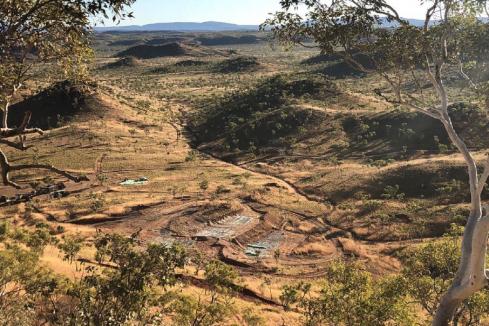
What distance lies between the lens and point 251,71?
129125 millimetres

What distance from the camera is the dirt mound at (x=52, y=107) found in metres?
67.9

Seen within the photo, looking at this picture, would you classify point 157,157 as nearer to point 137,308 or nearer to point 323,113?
point 323,113

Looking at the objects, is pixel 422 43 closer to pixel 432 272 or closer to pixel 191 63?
pixel 432 272

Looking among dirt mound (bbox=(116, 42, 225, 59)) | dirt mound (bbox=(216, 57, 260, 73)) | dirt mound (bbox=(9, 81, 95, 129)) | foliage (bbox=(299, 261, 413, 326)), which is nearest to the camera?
foliage (bbox=(299, 261, 413, 326))

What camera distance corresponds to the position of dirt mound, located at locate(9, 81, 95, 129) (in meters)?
67.9

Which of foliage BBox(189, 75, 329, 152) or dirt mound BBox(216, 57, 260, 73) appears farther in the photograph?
dirt mound BBox(216, 57, 260, 73)

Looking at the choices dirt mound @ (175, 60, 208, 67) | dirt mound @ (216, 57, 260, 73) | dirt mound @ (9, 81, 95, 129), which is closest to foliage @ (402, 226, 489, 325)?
dirt mound @ (9, 81, 95, 129)

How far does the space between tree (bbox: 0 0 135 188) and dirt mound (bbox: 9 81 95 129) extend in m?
58.1

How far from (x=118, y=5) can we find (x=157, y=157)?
44.1m

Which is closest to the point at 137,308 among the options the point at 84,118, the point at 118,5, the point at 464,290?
the point at 118,5

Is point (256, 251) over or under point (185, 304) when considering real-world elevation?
under

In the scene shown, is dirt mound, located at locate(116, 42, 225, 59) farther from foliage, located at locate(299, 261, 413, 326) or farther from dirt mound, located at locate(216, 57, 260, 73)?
foliage, located at locate(299, 261, 413, 326)

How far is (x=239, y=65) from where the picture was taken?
442 ft

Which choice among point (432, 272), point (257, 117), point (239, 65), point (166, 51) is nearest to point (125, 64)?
point (166, 51)
